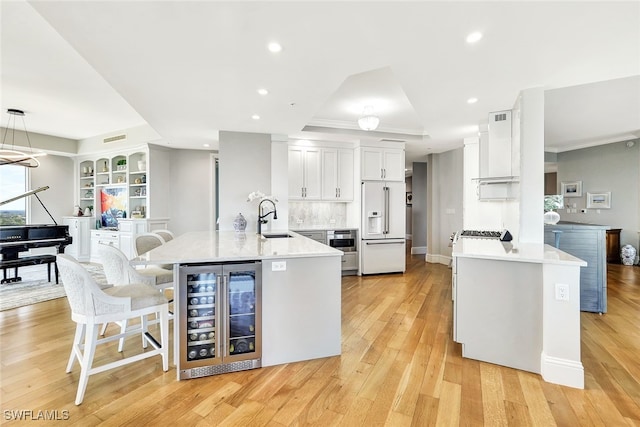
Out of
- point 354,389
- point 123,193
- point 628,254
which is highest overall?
point 123,193

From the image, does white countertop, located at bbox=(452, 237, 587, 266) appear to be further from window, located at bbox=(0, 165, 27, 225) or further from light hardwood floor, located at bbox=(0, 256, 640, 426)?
window, located at bbox=(0, 165, 27, 225)

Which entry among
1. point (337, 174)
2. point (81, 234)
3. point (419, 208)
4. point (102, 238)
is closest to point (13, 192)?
point (81, 234)

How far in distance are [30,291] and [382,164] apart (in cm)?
617

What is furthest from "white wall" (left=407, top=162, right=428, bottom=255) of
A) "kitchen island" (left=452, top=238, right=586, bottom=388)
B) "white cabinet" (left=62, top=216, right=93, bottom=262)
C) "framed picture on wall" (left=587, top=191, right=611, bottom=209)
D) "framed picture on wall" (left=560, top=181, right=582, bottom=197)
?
"white cabinet" (left=62, top=216, right=93, bottom=262)

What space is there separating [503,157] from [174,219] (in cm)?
638

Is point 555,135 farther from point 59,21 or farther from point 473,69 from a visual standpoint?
point 59,21

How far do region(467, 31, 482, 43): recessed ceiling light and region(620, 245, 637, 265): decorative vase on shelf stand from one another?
285 inches

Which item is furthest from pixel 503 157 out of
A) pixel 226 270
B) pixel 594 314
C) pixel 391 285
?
pixel 226 270

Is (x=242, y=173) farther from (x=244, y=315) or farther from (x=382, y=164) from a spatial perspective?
(x=244, y=315)

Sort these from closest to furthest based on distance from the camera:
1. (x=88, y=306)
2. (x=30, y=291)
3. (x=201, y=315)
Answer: (x=88, y=306), (x=201, y=315), (x=30, y=291)

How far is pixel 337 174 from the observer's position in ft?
18.9

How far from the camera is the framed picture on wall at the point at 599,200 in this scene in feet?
21.9

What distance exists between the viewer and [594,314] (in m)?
Answer: 3.48

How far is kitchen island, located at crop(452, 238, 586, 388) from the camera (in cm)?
211
